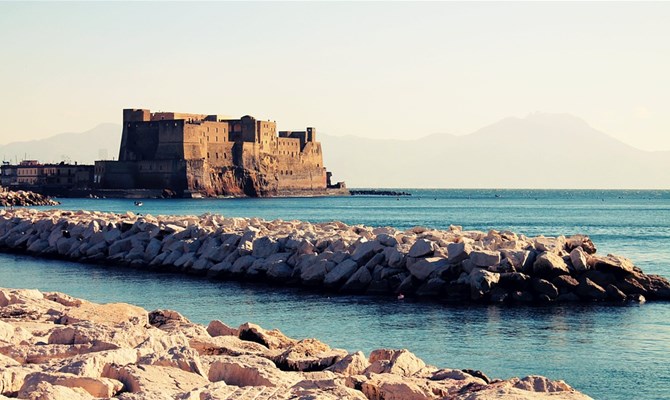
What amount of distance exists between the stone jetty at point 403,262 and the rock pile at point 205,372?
238 inches

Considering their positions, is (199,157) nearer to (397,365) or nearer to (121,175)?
(121,175)

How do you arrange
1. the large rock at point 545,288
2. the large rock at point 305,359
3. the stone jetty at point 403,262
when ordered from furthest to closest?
1. the stone jetty at point 403,262
2. the large rock at point 545,288
3. the large rock at point 305,359

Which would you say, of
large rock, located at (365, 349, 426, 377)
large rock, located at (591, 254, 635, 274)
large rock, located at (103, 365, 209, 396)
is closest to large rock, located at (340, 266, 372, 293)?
large rock, located at (591, 254, 635, 274)

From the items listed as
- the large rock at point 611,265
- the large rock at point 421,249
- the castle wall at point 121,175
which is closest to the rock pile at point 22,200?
the castle wall at point 121,175

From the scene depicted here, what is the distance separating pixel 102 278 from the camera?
15.7 meters

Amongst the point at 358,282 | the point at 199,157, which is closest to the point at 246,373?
the point at 358,282

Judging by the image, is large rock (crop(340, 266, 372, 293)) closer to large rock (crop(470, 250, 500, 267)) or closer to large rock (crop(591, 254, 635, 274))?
large rock (crop(470, 250, 500, 267))

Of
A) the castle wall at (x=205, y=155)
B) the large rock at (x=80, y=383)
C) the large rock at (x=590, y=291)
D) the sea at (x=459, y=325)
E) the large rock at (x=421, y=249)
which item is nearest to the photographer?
the large rock at (x=80, y=383)

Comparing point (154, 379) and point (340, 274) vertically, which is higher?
point (154, 379)

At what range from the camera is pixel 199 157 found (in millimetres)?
71875

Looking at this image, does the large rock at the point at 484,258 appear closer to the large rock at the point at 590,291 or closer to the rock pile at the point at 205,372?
the large rock at the point at 590,291

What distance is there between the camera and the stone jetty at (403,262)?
1228 centimetres

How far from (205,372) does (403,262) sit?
27.1 ft

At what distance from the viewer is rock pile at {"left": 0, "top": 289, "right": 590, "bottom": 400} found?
469cm
